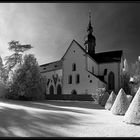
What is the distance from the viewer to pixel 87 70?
1561 inches

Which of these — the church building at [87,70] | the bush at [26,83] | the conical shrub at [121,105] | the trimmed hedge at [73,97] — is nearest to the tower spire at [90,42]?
the church building at [87,70]

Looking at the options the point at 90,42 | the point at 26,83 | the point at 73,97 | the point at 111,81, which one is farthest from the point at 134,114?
the point at 90,42

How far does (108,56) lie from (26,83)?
87.5 feet

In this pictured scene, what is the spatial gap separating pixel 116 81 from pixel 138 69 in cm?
1454

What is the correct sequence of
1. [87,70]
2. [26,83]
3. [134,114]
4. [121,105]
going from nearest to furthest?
[134,114]
[121,105]
[26,83]
[87,70]

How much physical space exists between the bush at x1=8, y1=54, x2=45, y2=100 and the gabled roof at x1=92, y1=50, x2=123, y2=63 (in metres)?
21.4

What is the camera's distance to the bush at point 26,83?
91.9 ft

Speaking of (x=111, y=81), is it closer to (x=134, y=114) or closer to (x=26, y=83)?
(x=26, y=83)

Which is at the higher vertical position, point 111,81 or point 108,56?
point 108,56

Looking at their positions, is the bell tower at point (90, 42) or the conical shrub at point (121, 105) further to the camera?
the bell tower at point (90, 42)

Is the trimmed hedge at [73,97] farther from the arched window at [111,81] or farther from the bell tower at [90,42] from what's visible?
the bell tower at [90,42]

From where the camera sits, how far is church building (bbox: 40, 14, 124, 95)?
39000 millimetres

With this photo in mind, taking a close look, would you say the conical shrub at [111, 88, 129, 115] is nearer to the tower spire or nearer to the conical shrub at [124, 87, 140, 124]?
the conical shrub at [124, 87, 140, 124]

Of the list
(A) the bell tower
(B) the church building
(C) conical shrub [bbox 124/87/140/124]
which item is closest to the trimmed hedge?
(B) the church building
